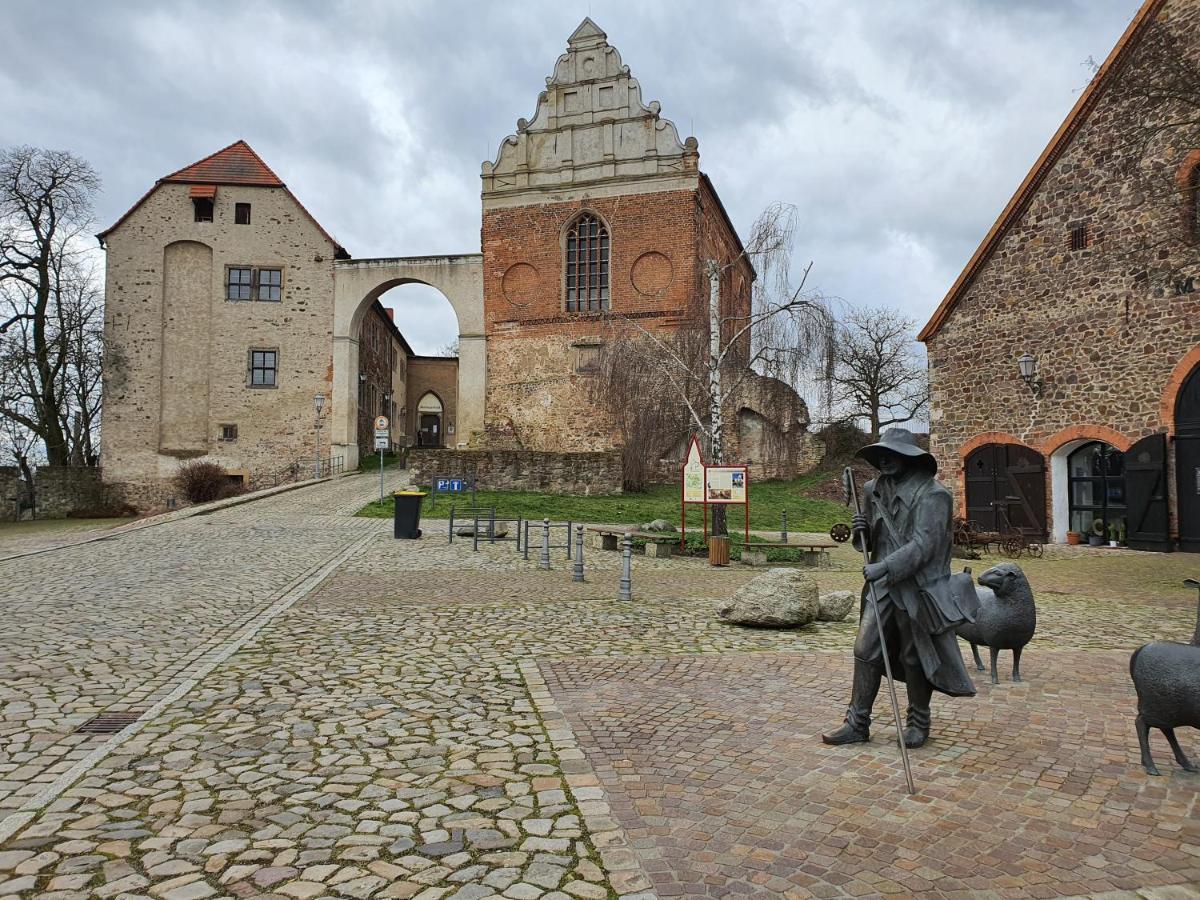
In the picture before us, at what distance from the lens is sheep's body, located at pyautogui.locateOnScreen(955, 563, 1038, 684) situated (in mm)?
6062

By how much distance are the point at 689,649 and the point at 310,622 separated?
3926mm

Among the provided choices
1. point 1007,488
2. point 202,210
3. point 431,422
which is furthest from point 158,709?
point 431,422

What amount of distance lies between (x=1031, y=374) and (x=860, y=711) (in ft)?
54.4

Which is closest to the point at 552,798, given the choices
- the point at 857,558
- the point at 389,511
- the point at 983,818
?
the point at 983,818

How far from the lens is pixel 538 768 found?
4.31m

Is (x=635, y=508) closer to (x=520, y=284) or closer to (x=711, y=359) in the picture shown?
(x=711, y=359)

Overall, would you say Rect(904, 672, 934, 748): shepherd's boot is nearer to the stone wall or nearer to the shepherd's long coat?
the shepherd's long coat

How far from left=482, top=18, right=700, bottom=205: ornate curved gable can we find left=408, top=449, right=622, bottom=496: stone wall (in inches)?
533

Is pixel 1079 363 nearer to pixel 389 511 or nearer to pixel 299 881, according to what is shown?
pixel 389 511

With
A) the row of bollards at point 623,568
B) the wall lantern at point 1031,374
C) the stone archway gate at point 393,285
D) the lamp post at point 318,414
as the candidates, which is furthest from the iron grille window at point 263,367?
the wall lantern at point 1031,374

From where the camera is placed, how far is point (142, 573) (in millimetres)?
12148

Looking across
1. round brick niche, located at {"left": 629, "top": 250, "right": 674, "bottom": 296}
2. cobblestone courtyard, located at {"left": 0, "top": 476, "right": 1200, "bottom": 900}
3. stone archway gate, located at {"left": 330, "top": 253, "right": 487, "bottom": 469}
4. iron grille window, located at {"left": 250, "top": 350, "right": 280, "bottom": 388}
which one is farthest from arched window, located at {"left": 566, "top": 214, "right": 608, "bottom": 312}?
cobblestone courtyard, located at {"left": 0, "top": 476, "right": 1200, "bottom": 900}

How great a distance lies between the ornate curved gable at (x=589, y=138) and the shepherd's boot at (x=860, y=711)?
3165 cm

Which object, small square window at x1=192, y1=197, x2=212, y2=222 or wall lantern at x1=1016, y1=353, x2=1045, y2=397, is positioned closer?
wall lantern at x1=1016, y1=353, x2=1045, y2=397
